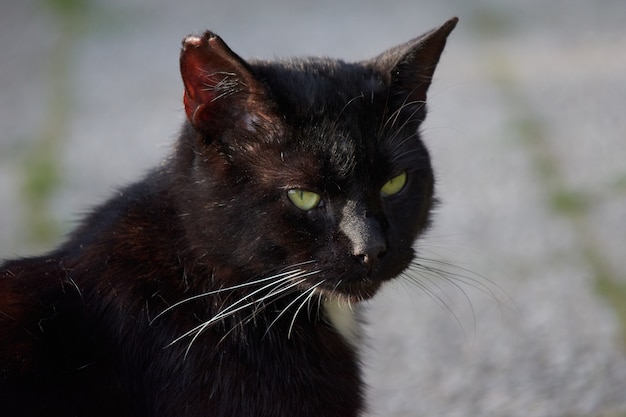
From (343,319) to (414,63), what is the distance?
0.57m

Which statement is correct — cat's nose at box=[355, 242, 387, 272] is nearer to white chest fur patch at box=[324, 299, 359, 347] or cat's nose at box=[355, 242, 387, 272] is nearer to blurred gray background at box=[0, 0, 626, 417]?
white chest fur patch at box=[324, 299, 359, 347]

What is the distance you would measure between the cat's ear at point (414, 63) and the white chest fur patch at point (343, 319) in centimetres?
45

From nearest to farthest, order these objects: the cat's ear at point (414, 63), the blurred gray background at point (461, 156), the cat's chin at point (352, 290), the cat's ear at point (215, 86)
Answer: the cat's ear at point (215, 86) < the cat's chin at point (352, 290) < the cat's ear at point (414, 63) < the blurred gray background at point (461, 156)

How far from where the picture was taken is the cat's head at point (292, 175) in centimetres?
172

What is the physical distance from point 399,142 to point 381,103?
0.09 m

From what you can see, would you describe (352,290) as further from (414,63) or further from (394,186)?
(414,63)

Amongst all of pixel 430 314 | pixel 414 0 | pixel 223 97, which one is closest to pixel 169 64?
pixel 414 0

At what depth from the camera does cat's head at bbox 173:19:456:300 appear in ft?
5.65

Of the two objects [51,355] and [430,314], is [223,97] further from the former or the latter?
[430,314]

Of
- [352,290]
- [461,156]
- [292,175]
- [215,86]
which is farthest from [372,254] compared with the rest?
[461,156]

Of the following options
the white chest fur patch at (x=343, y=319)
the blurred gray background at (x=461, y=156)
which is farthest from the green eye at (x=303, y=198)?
the blurred gray background at (x=461, y=156)

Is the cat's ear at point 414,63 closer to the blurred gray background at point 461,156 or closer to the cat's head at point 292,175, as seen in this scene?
the cat's head at point 292,175

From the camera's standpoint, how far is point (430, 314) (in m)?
2.83

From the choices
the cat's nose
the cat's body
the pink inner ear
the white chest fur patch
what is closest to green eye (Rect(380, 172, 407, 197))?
the cat's body
